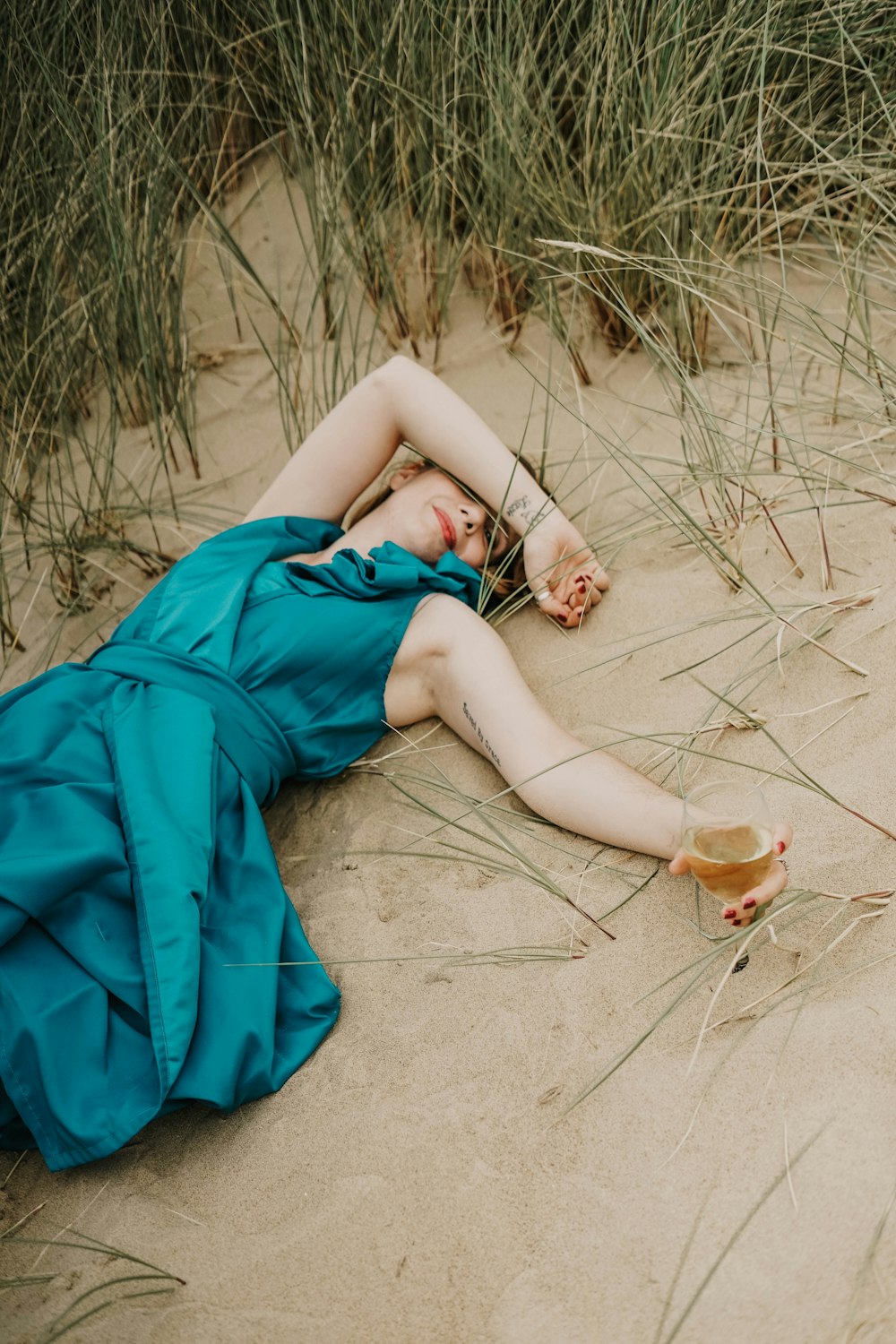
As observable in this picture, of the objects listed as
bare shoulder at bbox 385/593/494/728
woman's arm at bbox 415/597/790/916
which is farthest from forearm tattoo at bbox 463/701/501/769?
bare shoulder at bbox 385/593/494/728

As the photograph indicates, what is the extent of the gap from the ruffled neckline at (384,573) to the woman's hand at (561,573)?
0.45 feet

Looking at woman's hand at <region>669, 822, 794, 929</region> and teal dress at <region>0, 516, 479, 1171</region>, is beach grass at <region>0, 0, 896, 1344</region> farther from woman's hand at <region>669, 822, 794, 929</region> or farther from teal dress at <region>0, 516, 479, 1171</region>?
woman's hand at <region>669, 822, 794, 929</region>

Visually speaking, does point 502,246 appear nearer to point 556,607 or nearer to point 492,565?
point 492,565

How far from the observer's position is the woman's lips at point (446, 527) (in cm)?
234

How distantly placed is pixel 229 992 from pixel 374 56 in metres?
2.24

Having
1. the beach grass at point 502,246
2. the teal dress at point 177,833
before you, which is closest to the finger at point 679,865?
the beach grass at point 502,246

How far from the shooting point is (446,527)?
2346 mm

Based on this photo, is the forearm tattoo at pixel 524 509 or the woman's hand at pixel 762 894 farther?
the forearm tattoo at pixel 524 509

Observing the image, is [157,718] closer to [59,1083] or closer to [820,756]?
[59,1083]

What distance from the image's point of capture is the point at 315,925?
6.17 ft

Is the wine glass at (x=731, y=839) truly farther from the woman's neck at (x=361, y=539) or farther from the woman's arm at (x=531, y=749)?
the woman's neck at (x=361, y=539)

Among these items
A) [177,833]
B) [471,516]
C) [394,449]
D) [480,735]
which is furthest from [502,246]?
[177,833]

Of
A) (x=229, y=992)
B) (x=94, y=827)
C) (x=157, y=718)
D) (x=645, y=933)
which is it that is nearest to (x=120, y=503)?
(x=157, y=718)

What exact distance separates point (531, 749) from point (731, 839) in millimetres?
568
